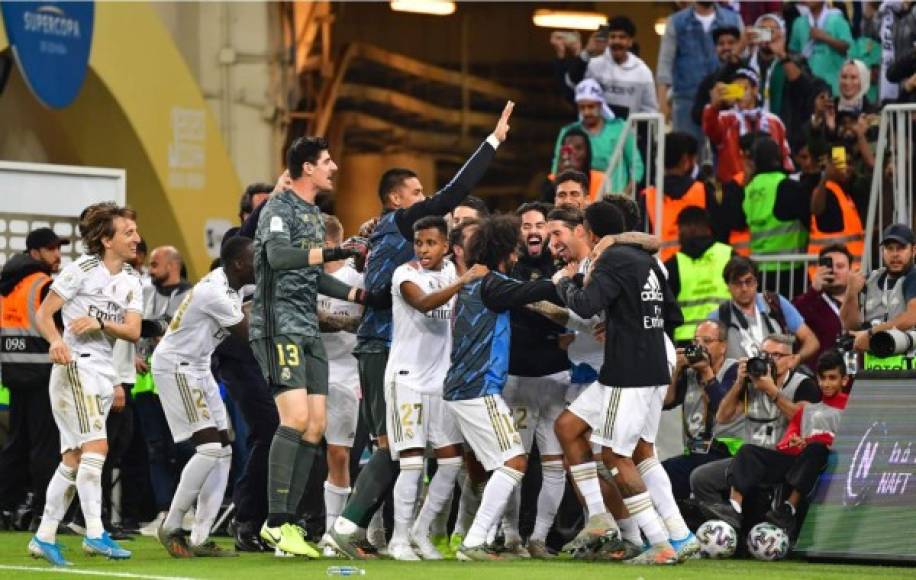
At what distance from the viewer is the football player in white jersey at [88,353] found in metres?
12.0

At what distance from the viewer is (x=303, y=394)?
11711 mm

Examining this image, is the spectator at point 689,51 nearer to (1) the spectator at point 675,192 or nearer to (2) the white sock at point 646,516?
(1) the spectator at point 675,192

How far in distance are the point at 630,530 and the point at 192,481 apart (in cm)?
265

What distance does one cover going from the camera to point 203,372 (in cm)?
1264

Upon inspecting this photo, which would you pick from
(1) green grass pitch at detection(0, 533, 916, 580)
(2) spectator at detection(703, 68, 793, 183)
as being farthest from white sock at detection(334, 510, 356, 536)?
(2) spectator at detection(703, 68, 793, 183)

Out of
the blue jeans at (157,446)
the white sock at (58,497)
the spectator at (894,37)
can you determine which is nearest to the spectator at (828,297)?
the spectator at (894,37)

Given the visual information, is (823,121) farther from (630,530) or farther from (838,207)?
(630,530)

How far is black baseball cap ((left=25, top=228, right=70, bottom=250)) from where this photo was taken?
15906mm

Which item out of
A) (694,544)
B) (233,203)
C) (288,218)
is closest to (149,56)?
(233,203)

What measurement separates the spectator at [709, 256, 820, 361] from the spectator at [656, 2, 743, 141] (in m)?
4.85

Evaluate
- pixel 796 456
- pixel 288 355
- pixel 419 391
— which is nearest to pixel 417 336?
pixel 419 391

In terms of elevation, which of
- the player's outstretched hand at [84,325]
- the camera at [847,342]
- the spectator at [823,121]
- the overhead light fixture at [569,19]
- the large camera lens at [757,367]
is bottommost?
the large camera lens at [757,367]

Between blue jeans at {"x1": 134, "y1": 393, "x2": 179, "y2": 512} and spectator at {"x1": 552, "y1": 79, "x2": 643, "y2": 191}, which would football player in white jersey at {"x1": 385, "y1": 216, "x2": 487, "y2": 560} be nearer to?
blue jeans at {"x1": 134, "y1": 393, "x2": 179, "y2": 512}

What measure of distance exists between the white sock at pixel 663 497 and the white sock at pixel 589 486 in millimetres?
288
